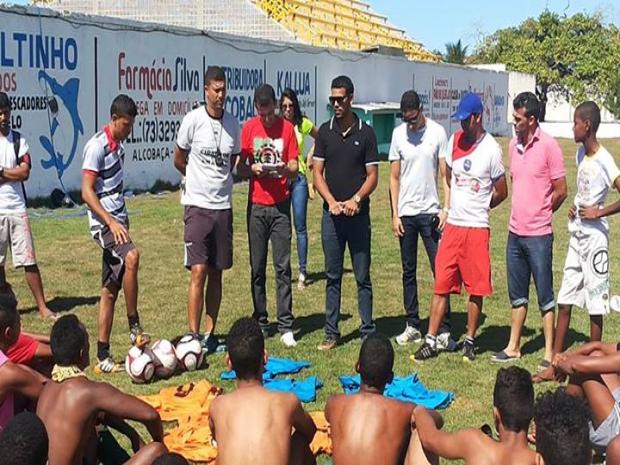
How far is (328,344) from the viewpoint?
7.96m

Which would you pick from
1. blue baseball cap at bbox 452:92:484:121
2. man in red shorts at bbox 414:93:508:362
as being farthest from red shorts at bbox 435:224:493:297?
blue baseball cap at bbox 452:92:484:121

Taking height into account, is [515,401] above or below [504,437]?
above

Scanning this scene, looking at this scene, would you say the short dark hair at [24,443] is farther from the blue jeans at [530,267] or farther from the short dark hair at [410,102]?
the short dark hair at [410,102]

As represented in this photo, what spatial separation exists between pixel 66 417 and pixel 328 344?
3.87 m

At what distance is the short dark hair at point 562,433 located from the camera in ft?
12.2

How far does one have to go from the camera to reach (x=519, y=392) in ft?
13.8

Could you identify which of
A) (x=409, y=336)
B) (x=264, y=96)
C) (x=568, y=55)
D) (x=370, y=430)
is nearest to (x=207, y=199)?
(x=264, y=96)

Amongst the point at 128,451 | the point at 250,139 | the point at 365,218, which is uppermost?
the point at 250,139

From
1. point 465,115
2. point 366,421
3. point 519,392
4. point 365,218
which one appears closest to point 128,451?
point 366,421

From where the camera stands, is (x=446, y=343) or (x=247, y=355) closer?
(x=247, y=355)

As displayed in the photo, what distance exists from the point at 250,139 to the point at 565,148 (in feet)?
101

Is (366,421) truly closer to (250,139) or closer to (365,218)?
(365,218)

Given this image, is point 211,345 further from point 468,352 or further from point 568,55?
point 568,55

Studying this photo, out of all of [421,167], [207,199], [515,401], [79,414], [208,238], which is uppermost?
[421,167]
